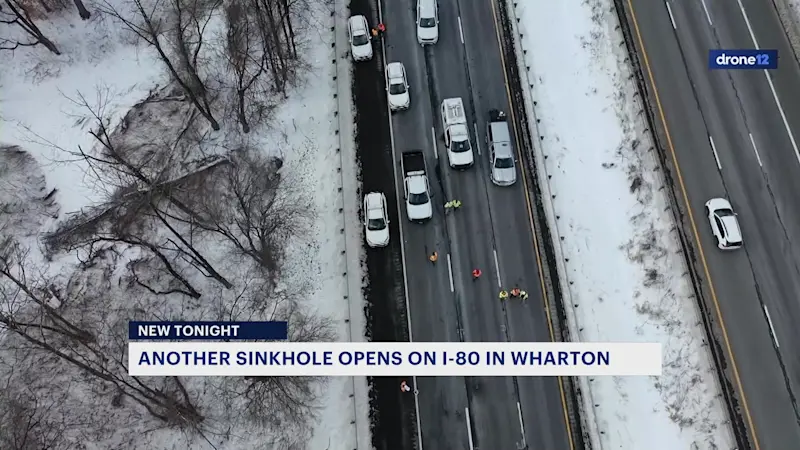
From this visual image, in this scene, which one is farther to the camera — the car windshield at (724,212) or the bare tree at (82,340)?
the car windshield at (724,212)

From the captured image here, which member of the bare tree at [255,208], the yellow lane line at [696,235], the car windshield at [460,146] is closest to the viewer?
the yellow lane line at [696,235]

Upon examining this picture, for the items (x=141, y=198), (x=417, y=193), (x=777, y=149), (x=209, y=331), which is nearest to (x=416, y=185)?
(x=417, y=193)

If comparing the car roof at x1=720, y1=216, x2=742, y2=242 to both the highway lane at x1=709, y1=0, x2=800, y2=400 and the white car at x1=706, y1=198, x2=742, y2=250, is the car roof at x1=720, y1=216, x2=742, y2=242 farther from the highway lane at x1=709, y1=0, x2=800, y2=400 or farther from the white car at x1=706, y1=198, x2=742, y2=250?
the highway lane at x1=709, y1=0, x2=800, y2=400

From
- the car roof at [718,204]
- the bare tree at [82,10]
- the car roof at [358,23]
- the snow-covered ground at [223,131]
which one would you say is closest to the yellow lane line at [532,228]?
the car roof at [358,23]

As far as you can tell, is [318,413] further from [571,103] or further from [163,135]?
[571,103]

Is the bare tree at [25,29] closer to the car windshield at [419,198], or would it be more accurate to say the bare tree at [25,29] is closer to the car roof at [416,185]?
the car roof at [416,185]

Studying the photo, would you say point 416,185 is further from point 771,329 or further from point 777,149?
point 777,149

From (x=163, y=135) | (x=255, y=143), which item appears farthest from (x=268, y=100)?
(x=163, y=135)
